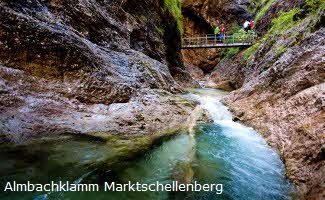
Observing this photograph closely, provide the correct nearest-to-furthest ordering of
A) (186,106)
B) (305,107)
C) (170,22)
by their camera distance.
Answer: (305,107) → (186,106) → (170,22)

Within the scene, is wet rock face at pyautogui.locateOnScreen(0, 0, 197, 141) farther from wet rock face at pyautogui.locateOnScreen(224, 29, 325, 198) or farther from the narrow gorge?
wet rock face at pyautogui.locateOnScreen(224, 29, 325, 198)

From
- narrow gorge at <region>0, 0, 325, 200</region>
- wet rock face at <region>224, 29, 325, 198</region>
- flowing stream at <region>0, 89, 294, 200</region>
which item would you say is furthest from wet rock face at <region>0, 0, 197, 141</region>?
wet rock face at <region>224, 29, 325, 198</region>

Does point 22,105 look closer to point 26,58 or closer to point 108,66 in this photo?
point 26,58

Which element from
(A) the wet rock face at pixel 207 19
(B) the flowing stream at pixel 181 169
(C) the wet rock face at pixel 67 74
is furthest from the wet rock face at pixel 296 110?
(A) the wet rock face at pixel 207 19

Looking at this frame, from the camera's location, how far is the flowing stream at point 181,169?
2877mm

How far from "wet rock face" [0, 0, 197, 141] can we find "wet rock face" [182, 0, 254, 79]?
1671 centimetres

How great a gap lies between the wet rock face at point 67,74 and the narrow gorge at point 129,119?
0.09ft

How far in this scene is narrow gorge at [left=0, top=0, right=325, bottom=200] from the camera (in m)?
3.15

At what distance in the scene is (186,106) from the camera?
279 inches

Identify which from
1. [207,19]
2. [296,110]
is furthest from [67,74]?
[207,19]

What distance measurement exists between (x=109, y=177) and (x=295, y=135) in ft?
10.9

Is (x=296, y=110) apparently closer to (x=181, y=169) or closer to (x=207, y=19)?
(x=181, y=169)

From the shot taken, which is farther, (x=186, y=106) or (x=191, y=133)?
(x=186, y=106)

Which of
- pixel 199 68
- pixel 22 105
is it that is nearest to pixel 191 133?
pixel 22 105
